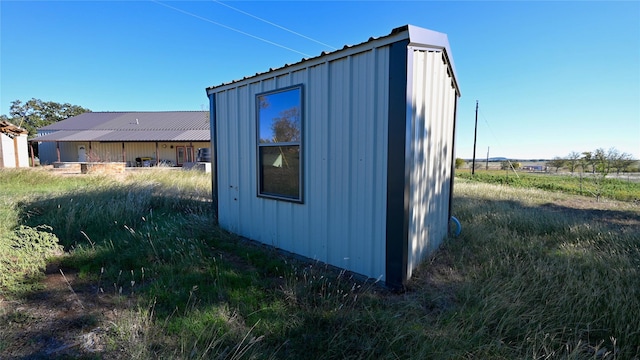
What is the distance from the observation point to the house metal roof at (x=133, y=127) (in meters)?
24.1

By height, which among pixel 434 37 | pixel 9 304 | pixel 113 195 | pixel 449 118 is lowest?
pixel 9 304

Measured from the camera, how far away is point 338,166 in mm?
3260

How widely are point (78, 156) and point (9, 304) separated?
1202 inches

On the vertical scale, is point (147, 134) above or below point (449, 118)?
above

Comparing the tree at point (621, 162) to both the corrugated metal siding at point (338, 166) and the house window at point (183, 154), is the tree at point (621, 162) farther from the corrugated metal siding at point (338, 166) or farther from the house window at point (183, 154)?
the house window at point (183, 154)

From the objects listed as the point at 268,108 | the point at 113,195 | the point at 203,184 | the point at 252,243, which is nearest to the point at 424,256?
the point at 252,243

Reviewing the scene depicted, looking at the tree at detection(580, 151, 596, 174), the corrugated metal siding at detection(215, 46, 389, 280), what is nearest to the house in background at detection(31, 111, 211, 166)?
the corrugated metal siding at detection(215, 46, 389, 280)

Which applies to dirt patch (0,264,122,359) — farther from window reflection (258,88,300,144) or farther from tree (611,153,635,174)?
tree (611,153,635,174)

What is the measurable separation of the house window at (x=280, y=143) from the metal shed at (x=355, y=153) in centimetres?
1

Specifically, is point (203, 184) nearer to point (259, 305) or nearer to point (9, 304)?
point (9, 304)

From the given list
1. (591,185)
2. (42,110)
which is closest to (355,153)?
(591,185)

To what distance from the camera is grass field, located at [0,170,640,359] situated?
1.99 metres

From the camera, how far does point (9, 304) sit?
2564 millimetres

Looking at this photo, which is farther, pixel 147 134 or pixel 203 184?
pixel 147 134
